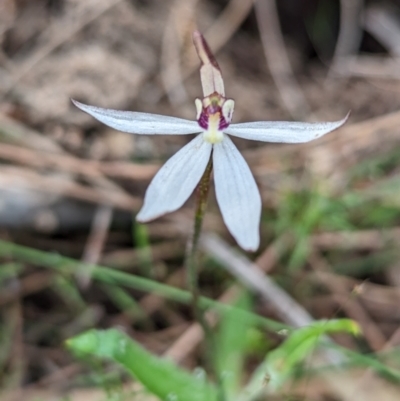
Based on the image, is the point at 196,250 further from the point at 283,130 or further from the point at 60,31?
the point at 60,31

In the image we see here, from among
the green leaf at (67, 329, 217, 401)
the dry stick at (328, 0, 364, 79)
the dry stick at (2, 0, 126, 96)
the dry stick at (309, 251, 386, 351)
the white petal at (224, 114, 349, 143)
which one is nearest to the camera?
the white petal at (224, 114, 349, 143)

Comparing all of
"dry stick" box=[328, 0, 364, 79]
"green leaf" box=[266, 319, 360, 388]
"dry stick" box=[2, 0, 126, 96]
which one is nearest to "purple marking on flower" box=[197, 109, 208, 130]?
"green leaf" box=[266, 319, 360, 388]

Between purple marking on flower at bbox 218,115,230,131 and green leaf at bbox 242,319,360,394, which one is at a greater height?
purple marking on flower at bbox 218,115,230,131

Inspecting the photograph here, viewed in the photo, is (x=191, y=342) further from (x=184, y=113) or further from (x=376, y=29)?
(x=376, y=29)

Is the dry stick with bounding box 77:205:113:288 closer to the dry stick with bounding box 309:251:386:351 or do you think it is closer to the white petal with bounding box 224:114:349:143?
the dry stick with bounding box 309:251:386:351

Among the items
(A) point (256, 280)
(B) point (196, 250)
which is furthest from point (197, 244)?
(A) point (256, 280)

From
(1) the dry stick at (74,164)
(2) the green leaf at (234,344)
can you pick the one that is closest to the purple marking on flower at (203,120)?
(2) the green leaf at (234,344)

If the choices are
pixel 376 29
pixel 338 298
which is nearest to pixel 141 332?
pixel 338 298

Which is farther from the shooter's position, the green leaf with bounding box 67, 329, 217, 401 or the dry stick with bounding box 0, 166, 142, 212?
the dry stick with bounding box 0, 166, 142, 212
